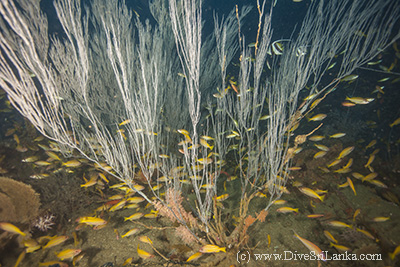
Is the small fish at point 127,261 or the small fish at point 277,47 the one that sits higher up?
the small fish at point 277,47

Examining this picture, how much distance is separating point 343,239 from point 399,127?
5894 millimetres

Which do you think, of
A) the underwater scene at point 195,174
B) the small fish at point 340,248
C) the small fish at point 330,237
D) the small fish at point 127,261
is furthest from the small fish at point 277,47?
the small fish at point 127,261

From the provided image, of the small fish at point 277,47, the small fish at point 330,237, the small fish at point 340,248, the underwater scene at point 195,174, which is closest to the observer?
the underwater scene at point 195,174

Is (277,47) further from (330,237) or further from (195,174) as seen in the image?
(330,237)

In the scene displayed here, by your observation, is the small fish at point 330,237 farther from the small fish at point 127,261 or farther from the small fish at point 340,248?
the small fish at point 127,261

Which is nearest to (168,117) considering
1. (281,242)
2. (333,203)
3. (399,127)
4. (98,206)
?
(98,206)

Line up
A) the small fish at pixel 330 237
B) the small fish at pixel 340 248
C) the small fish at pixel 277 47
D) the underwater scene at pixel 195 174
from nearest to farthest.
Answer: the underwater scene at pixel 195 174 < the small fish at pixel 340 248 < the small fish at pixel 330 237 < the small fish at pixel 277 47

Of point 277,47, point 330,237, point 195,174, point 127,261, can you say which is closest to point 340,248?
point 330,237

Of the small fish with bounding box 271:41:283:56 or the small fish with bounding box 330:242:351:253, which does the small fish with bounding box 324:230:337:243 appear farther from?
the small fish with bounding box 271:41:283:56

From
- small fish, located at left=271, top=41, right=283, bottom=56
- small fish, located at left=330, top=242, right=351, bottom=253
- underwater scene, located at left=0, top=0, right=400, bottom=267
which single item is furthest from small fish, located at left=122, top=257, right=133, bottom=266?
small fish, located at left=271, top=41, right=283, bottom=56

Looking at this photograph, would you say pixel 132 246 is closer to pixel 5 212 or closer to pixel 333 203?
pixel 5 212

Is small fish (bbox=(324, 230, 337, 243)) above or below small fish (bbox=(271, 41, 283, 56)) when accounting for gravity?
below

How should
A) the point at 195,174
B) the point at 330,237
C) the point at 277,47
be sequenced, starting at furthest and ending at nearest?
1. the point at 277,47
2. the point at 330,237
3. the point at 195,174

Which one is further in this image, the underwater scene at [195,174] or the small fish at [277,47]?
the small fish at [277,47]
